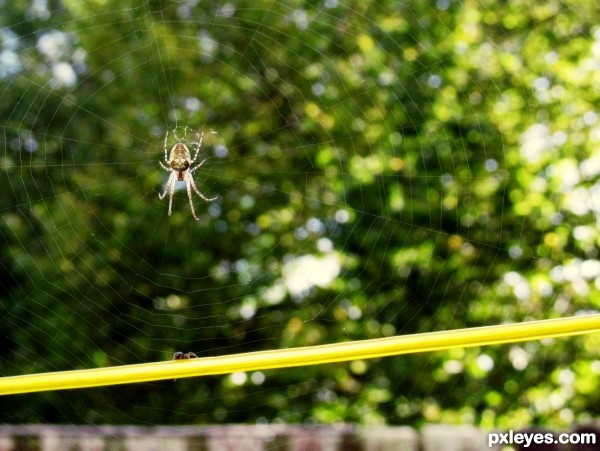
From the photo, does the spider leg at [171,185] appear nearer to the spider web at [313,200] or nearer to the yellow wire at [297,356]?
the spider web at [313,200]

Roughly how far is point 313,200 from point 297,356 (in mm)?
3208

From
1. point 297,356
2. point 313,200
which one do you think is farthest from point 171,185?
point 297,356

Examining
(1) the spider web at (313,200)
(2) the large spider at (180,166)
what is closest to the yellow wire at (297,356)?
(2) the large spider at (180,166)

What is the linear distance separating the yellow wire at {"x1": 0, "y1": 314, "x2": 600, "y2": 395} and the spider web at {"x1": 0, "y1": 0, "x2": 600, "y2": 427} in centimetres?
293

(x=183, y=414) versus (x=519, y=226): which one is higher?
(x=519, y=226)

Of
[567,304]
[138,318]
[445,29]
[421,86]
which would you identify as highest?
[445,29]

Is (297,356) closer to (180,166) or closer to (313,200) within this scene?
(180,166)

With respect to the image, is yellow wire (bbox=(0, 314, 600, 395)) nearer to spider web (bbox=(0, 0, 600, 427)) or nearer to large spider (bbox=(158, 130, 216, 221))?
large spider (bbox=(158, 130, 216, 221))

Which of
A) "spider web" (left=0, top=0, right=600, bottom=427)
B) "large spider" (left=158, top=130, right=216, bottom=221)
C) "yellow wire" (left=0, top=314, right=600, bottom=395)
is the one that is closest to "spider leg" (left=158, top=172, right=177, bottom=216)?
"large spider" (left=158, top=130, right=216, bottom=221)

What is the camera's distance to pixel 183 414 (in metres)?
4.51

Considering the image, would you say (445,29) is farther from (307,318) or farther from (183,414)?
(183,414)

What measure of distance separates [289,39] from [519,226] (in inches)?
65.4

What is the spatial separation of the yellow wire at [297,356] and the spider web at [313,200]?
2.93m

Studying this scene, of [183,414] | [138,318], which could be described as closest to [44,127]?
[138,318]
